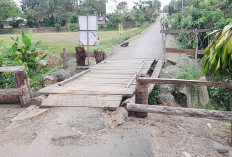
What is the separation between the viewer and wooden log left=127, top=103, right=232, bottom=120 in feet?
12.5

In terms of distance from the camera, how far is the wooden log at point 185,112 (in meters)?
3.80

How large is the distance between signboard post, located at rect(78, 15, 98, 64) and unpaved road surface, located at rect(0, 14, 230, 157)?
504cm

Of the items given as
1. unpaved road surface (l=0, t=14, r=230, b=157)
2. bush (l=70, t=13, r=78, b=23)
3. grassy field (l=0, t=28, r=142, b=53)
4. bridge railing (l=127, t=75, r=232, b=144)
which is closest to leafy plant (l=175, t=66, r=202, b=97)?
unpaved road surface (l=0, t=14, r=230, b=157)

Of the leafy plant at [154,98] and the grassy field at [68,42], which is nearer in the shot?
the leafy plant at [154,98]

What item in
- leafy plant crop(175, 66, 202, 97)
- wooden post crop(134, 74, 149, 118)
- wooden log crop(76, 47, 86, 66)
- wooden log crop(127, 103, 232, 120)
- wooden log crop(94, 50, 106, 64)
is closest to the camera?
wooden log crop(127, 103, 232, 120)

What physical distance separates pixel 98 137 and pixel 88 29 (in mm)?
6141

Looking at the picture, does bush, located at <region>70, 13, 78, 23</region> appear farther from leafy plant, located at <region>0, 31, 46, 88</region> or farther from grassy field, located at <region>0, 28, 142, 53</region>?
leafy plant, located at <region>0, 31, 46, 88</region>

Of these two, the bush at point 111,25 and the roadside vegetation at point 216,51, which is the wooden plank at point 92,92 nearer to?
the roadside vegetation at point 216,51

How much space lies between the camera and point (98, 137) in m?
3.70

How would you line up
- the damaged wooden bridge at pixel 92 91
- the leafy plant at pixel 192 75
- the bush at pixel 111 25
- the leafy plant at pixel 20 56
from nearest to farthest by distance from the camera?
1. the damaged wooden bridge at pixel 92 91
2. the leafy plant at pixel 20 56
3. the leafy plant at pixel 192 75
4. the bush at pixel 111 25

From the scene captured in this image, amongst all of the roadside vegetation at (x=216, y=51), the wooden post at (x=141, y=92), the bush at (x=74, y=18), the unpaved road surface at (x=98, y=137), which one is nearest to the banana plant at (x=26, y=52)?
the unpaved road surface at (x=98, y=137)

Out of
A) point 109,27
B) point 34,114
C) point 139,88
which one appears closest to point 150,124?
point 139,88

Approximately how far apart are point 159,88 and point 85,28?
3901mm

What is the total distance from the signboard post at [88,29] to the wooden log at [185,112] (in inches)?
214
